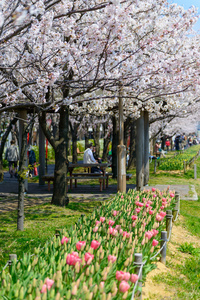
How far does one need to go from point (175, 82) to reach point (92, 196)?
4462 mm

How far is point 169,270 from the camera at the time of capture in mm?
5059

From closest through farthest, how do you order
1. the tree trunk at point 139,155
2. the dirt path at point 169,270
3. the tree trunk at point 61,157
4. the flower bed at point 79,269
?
the flower bed at point 79,269 → the dirt path at point 169,270 → the tree trunk at point 61,157 → the tree trunk at point 139,155

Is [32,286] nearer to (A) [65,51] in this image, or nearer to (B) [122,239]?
(B) [122,239]

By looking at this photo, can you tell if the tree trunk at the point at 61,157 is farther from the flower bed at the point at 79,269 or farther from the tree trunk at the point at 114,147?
the tree trunk at the point at 114,147

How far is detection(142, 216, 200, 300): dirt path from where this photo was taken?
13.6 ft

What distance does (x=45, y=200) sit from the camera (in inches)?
437

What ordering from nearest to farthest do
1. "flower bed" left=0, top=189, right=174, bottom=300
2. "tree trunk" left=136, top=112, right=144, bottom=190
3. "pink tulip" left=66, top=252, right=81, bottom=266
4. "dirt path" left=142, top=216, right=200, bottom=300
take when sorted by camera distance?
"flower bed" left=0, top=189, right=174, bottom=300
"pink tulip" left=66, top=252, right=81, bottom=266
"dirt path" left=142, top=216, right=200, bottom=300
"tree trunk" left=136, top=112, right=144, bottom=190

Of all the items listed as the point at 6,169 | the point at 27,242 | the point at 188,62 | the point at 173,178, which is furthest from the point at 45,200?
the point at 6,169

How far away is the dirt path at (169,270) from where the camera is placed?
4.14m

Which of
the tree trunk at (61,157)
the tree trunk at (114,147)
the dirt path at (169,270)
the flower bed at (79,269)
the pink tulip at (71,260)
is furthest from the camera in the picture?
the tree trunk at (114,147)

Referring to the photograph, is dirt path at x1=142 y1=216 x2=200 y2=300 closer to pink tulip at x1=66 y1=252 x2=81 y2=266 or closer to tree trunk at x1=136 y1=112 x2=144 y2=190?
pink tulip at x1=66 y1=252 x2=81 y2=266

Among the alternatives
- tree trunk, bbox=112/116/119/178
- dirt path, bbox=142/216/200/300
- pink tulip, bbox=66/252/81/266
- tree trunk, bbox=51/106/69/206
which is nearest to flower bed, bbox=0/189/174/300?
pink tulip, bbox=66/252/81/266

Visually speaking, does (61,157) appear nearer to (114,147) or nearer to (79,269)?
(79,269)

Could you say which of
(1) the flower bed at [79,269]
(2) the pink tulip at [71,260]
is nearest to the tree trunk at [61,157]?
(1) the flower bed at [79,269]
